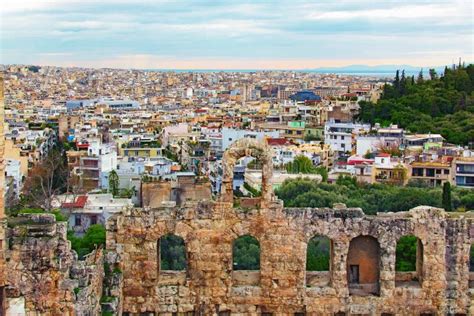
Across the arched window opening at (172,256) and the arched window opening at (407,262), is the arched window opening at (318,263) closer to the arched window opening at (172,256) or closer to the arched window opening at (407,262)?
the arched window opening at (407,262)

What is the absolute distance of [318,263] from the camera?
25250mm

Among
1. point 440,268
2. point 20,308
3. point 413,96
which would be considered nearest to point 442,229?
point 440,268

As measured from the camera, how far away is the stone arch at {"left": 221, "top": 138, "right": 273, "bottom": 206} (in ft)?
56.5

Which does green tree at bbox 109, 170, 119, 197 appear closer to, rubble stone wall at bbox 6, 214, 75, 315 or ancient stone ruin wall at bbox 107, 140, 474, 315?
ancient stone ruin wall at bbox 107, 140, 474, 315

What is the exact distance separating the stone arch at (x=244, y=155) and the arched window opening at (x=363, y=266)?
225 cm

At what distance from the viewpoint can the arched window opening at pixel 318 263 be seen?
17.9 m

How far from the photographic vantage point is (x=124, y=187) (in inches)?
2571

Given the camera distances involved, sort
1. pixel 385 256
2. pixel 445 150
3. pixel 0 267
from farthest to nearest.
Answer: pixel 445 150, pixel 385 256, pixel 0 267

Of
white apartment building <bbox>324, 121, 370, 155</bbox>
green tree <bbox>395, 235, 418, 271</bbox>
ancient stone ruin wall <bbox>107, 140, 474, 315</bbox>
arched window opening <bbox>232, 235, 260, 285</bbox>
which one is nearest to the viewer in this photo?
ancient stone ruin wall <bbox>107, 140, 474, 315</bbox>

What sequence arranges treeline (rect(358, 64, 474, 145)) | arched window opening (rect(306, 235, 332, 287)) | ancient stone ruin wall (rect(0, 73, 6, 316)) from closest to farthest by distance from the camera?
ancient stone ruin wall (rect(0, 73, 6, 316)), arched window opening (rect(306, 235, 332, 287)), treeline (rect(358, 64, 474, 145))

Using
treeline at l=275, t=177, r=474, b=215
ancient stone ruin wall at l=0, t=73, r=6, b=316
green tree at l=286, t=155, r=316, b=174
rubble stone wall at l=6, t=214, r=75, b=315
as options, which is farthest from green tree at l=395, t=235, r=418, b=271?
green tree at l=286, t=155, r=316, b=174

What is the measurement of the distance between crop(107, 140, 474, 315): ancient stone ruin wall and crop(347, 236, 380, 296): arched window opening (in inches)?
18.5

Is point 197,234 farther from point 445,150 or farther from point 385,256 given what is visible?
point 445,150

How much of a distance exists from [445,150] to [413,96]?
58.2ft
